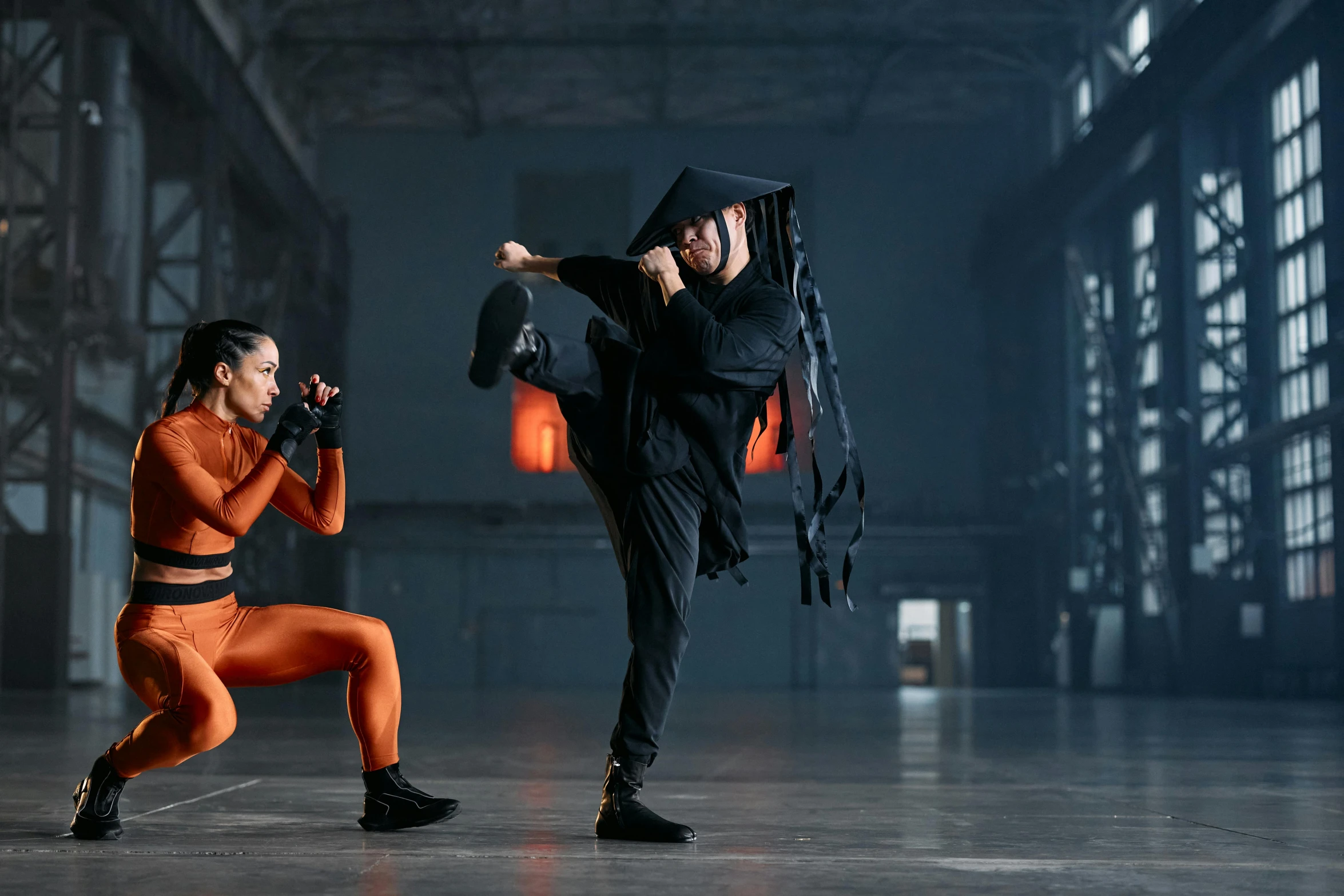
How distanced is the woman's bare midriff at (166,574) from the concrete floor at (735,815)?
640 mm

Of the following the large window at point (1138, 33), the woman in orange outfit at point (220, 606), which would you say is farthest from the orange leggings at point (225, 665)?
the large window at point (1138, 33)

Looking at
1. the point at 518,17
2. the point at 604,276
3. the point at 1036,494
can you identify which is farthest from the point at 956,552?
the point at 604,276

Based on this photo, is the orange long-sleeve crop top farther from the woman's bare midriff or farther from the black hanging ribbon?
the black hanging ribbon

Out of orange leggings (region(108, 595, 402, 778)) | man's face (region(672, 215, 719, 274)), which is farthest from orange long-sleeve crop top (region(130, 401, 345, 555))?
man's face (region(672, 215, 719, 274))

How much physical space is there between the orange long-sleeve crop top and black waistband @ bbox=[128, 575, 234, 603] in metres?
0.09

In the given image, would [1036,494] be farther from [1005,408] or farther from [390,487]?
[390,487]

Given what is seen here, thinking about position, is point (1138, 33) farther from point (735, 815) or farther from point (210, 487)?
point (210, 487)

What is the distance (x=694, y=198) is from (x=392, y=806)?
1781mm

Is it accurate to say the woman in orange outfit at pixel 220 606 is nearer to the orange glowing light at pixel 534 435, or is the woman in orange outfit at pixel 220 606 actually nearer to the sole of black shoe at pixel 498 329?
the sole of black shoe at pixel 498 329

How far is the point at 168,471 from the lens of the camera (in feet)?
10.9

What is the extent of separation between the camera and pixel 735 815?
4.14 meters

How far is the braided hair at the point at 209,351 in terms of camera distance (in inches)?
139

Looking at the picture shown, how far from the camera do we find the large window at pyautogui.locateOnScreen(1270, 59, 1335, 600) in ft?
58.1

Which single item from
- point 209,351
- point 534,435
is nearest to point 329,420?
point 209,351
